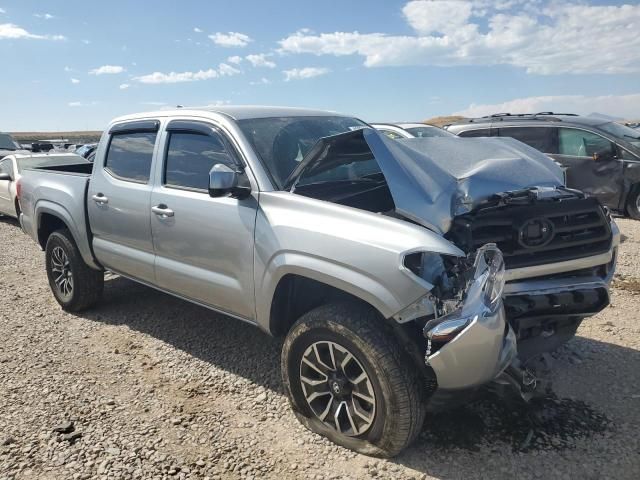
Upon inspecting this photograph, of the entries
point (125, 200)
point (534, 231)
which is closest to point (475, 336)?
point (534, 231)

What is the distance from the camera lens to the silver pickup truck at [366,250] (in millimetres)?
2541

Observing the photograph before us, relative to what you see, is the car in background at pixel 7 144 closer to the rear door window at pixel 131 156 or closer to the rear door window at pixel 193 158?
the rear door window at pixel 131 156

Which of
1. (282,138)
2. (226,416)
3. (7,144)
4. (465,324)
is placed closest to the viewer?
(465,324)

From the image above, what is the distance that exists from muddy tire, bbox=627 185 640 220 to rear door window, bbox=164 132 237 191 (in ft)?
26.2

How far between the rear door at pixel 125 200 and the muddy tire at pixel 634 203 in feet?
26.8

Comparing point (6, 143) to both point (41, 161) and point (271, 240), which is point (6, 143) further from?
point (271, 240)

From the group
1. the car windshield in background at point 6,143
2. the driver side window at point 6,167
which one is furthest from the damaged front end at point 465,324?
the car windshield in background at point 6,143

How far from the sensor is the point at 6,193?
10.7 meters

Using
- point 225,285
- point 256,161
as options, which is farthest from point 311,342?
point 256,161

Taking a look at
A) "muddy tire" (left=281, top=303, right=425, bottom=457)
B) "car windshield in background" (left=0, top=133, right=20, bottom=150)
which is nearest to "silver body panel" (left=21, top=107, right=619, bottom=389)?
"muddy tire" (left=281, top=303, right=425, bottom=457)

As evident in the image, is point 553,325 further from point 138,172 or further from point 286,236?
point 138,172

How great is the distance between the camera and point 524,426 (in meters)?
3.10

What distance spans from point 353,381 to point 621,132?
881 cm

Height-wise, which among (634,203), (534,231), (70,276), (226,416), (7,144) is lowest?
(226,416)
